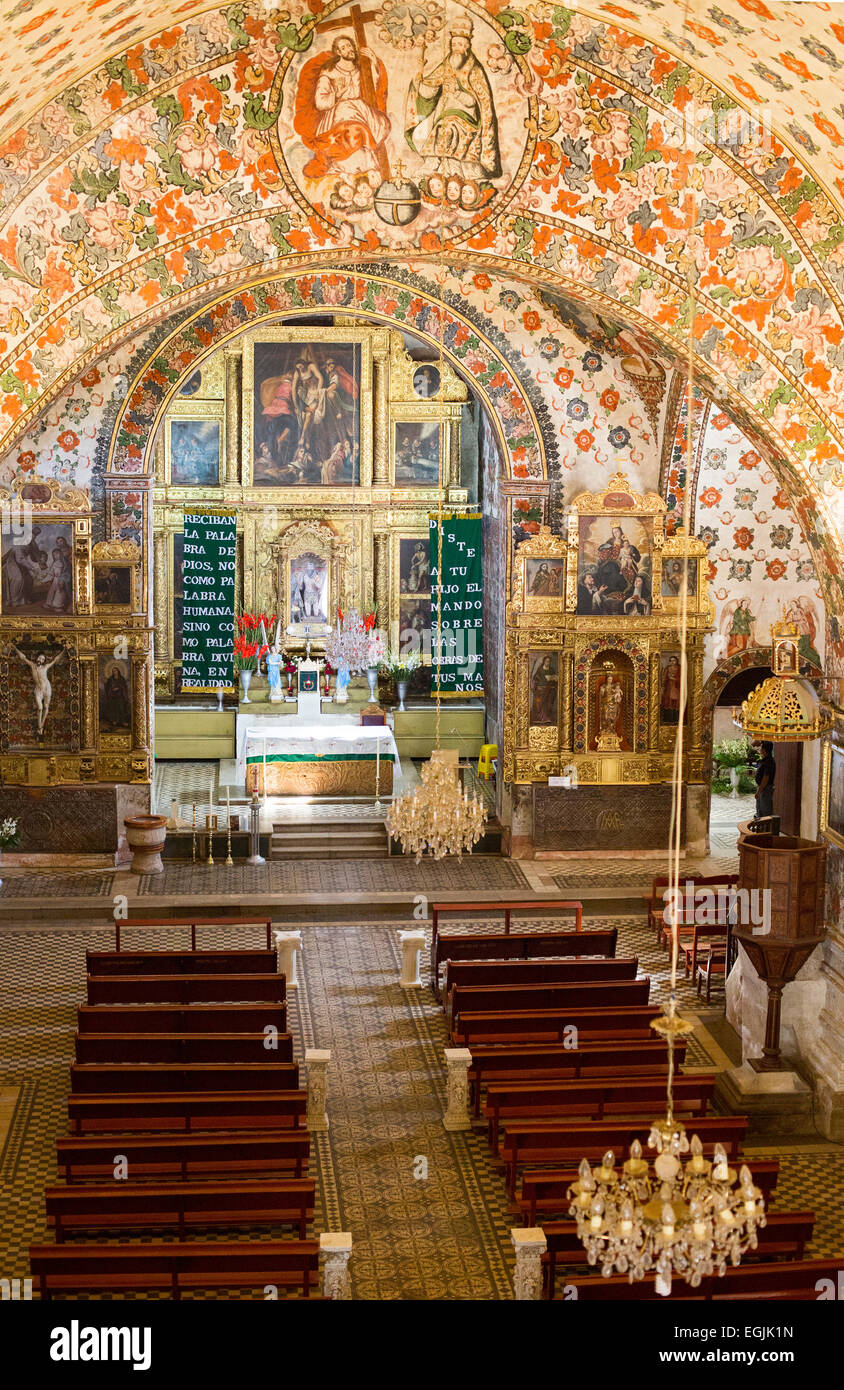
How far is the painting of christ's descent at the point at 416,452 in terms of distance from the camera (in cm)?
3094

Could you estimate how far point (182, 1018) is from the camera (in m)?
16.6

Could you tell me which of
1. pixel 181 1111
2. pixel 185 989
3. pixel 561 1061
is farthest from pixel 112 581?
pixel 561 1061

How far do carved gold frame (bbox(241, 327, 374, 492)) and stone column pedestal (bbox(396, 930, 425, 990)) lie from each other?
1310 cm

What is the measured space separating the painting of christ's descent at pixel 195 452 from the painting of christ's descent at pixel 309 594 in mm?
2271

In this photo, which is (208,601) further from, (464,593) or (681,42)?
(681,42)

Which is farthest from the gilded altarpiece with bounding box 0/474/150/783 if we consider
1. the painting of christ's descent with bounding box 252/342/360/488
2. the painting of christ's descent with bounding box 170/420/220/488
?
the painting of christ's descent with bounding box 252/342/360/488

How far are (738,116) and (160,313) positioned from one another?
6.05 metres

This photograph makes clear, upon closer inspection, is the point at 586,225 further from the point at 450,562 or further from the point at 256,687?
the point at 256,687

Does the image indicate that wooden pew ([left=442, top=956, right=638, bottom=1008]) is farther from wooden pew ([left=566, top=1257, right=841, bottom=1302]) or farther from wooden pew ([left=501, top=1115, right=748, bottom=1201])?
wooden pew ([left=566, top=1257, right=841, bottom=1302])

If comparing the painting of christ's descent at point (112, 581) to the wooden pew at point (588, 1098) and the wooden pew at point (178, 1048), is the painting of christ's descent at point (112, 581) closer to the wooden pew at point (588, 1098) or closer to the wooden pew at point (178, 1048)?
the wooden pew at point (178, 1048)

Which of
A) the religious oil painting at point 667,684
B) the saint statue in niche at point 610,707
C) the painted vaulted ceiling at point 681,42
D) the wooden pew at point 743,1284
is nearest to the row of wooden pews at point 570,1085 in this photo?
the wooden pew at point 743,1284

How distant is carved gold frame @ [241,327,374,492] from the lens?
3014cm
